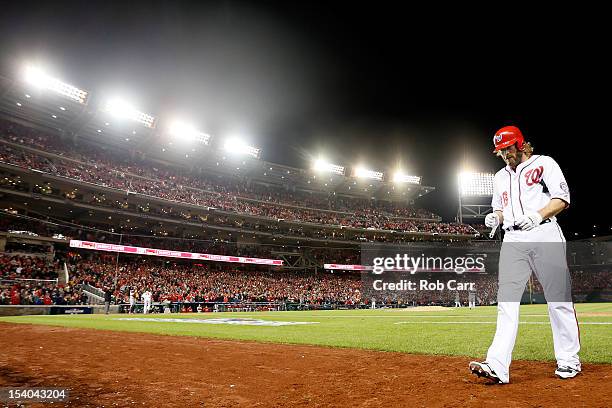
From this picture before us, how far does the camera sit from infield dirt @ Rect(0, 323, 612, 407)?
2859mm

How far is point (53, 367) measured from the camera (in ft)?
14.7

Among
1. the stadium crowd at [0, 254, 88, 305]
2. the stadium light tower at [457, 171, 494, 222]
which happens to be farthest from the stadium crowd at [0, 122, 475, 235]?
the stadium crowd at [0, 254, 88, 305]

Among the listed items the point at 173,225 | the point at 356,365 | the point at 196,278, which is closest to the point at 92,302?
the point at 196,278

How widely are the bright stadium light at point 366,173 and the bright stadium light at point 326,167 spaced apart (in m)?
2.72

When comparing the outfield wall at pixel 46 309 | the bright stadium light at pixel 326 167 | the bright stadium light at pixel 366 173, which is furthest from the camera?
the bright stadium light at pixel 366 173

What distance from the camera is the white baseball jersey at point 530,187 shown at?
3480 millimetres

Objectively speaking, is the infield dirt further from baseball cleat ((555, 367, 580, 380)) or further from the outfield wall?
the outfield wall

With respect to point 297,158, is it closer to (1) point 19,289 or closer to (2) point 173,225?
(2) point 173,225

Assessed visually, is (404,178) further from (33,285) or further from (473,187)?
(33,285)

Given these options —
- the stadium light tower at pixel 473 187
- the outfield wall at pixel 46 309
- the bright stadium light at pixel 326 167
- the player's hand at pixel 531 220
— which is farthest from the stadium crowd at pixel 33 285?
the stadium light tower at pixel 473 187

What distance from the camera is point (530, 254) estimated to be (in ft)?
11.8

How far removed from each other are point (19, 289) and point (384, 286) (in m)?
38.8

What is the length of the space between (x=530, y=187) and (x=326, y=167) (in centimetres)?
5163

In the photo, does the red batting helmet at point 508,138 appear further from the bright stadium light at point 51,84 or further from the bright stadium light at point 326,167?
the bright stadium light at point 326,167
